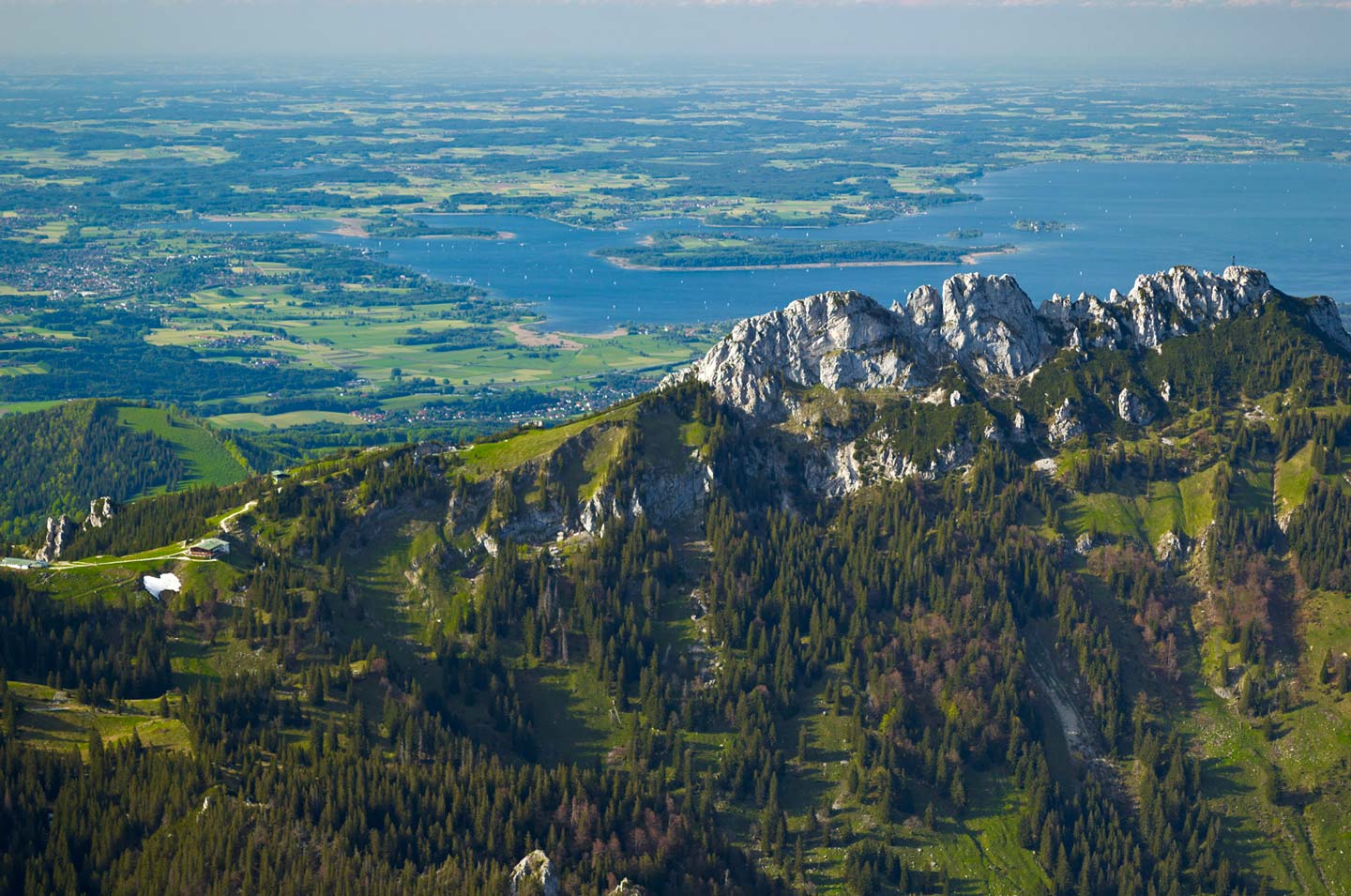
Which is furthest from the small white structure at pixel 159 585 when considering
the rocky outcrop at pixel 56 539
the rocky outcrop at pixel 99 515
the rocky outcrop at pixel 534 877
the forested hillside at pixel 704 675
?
the rocky outcrop at pixel 534 877

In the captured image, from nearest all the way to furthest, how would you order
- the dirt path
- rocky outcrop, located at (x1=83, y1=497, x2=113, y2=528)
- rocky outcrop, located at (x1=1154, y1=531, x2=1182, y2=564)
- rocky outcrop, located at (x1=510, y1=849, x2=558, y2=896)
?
rocky outcrop, located at (x1=510, y1=849, x2=558, y2=896)
the dirt path
rocky outcrop, located at (x1=1154, y1=531, x2=1182, y2=564)
rocky outcrop, located at (x1=83, y1=497, x2=113, y2=528)

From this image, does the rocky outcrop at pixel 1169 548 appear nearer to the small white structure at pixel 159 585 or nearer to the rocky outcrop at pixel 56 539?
the small white structure at pixel 159 585

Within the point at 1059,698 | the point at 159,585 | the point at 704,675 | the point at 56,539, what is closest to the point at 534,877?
the point at 704,675

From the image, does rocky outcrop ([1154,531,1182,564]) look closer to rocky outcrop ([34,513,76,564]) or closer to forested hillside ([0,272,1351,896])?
forested hillside ([0,272,1351,896])

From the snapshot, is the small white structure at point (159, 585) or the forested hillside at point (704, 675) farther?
the small white structure at point (159, 585)

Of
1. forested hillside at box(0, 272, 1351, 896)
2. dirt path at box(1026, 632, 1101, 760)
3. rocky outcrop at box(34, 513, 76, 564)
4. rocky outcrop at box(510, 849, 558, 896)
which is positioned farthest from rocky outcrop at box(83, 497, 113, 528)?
dirt path at box(1026, 632, 1101, 760)

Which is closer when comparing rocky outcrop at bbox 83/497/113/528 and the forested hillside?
the forested hillside

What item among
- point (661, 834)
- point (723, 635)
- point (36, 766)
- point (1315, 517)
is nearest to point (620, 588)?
point (723, 635)
